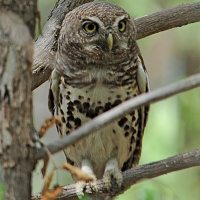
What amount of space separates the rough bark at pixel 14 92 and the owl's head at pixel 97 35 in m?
1.79

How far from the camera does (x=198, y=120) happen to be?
5.80 metres

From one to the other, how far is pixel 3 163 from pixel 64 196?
1189 mm


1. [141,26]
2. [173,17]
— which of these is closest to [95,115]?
[141,26]

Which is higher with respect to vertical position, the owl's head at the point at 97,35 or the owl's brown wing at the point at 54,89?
the owl's head at the point at 97,35

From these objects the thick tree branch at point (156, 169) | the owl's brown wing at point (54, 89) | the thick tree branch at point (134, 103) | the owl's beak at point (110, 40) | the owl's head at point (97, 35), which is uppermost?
the owl's head at point (97, 35)

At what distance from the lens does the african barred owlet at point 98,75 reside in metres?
3.74

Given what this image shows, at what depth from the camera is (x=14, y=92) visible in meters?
1.96

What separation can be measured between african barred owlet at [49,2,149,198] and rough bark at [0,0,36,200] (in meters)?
1.72

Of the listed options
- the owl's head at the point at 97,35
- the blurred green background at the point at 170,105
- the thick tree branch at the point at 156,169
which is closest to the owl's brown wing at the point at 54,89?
the owl's head at the point at 97,35

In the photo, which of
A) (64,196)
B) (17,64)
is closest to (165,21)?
(64,196)

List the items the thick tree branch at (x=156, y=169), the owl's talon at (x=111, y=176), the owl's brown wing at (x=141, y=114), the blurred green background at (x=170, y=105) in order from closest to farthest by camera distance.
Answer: the thick tree branch at (x=156, y=169)
the owl's talon at (x=111, y=176)
the owl's brown wing at (x=141, y=114)
the blurred green background at (x=170, y=105)

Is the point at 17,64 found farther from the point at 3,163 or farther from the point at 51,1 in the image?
the point at 51,1

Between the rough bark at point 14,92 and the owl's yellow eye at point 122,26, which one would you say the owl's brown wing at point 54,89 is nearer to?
the owl's yellow eye at point 122,26

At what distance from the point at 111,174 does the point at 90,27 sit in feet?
2.87
